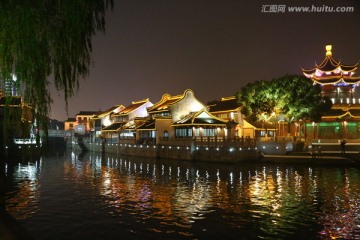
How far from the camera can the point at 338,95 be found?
70750 mm

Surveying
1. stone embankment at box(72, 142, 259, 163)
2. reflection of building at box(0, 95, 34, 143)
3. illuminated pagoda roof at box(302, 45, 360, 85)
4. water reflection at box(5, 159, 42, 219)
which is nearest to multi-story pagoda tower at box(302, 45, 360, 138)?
illuminated pagoda roof at box(302, 45, 360, 85)

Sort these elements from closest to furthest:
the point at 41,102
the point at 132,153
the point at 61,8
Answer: the point at 61,8 < the point at 41,102 < the point at 132,153

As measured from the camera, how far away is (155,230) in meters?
17.5

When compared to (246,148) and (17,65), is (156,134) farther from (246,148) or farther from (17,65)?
(17,65)

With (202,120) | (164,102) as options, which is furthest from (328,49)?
(202,120)

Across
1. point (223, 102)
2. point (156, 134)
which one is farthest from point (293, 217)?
point (223, 102)

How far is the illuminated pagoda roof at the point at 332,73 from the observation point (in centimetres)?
7075

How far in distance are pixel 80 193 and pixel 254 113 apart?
3372cm

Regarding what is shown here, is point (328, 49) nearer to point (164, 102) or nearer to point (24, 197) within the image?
point (164, 102)

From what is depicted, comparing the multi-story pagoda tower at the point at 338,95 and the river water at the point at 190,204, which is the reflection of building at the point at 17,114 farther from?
the multi-story pagoda tower at the point at 338,95

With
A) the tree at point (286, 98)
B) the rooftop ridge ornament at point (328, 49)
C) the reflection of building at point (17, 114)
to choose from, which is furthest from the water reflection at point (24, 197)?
the rooftop ridge ornament at point (328, 49)

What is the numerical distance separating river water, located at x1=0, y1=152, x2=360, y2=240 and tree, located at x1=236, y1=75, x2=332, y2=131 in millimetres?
15733

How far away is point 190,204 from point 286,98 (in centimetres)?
3356

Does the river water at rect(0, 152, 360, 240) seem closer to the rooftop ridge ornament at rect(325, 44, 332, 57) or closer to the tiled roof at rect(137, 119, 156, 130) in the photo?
the tiled roof at rect(137, 119, 156, 130)
